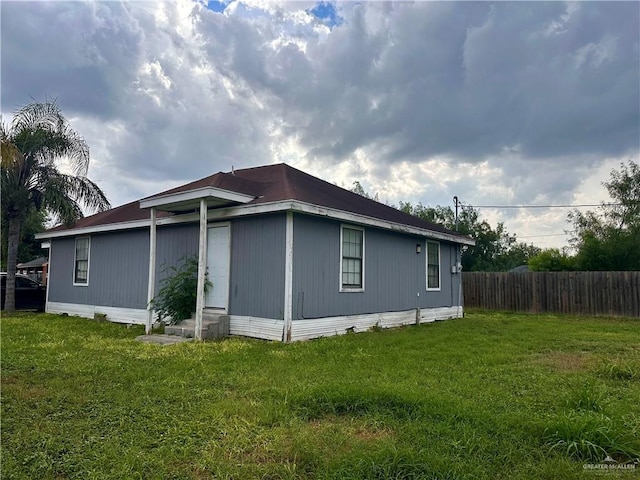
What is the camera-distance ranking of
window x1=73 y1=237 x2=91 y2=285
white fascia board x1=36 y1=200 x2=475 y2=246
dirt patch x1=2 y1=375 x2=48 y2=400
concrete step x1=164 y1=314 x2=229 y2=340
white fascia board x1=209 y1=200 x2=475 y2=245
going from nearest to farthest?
dirt patch x1=2 y1=375 x2=48 y2=400
white fascia board x1=209 y1=200 x2=475 y2=245
white fascia board x1=36 y1=200 x2=475 y2=246
concrete step x1=164 y1=314 x2=229 y2=340
window x1=73 y1=237 x2=91 y2=285

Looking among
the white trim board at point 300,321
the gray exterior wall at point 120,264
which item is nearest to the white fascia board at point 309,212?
the gray exterior wall at point 120,264

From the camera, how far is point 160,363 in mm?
5789

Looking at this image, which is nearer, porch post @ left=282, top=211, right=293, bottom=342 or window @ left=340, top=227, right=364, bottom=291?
porch post @ left=282, top=211, right=293, bottom=342

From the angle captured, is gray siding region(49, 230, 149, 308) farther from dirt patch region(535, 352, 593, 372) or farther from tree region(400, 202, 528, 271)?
tree region(400, 202, 528, 271)

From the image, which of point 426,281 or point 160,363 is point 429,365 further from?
point 426,281

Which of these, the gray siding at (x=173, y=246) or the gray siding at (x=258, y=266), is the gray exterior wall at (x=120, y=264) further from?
the gray siding at (x=258, y=266)

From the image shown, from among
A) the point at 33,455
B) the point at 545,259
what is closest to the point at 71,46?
the point at 33,455

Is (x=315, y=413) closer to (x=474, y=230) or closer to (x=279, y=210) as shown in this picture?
(x=279, y=210)

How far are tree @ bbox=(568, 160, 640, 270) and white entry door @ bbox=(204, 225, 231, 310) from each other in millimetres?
16980

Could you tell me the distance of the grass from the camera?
2703 millimetres

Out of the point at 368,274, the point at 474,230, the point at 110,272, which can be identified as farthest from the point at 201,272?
the point at 474,230

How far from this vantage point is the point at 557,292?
14914 millimetres

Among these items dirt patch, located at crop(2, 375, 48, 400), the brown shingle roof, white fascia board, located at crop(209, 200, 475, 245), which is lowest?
dirt patch, located at crop(2, 375, 48, 400)

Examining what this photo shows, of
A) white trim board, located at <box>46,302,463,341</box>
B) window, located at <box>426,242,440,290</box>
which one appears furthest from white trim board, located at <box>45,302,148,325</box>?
window, located at <box>426,242,440,290</box>
